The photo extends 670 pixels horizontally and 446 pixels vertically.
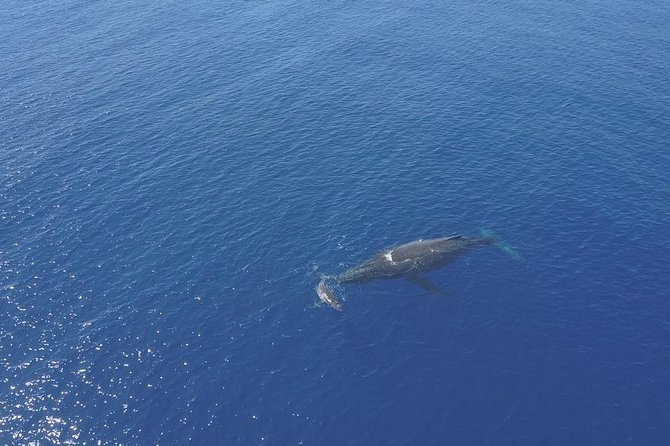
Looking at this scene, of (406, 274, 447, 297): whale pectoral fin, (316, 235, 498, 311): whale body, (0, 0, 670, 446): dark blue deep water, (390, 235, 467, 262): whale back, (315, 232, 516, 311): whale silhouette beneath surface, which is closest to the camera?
(0, 0, 670, 446): dark blue deep water

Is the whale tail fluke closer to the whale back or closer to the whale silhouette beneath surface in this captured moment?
the whale silhouette beneath surface

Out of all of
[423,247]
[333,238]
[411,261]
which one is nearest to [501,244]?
[423,247]

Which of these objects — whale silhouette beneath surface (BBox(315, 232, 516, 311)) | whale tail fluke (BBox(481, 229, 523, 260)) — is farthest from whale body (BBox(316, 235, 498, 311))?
whale tail fluke (BBox(481, 229, 523, 260))

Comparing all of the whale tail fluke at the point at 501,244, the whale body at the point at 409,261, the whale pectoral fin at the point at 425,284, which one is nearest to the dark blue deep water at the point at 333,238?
the whale pectoral fin at the point at 425,284

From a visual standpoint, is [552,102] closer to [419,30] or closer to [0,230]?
[419,30]

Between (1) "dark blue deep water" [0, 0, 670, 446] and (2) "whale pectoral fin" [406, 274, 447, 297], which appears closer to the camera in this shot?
(1) "dark blue deep water" [0, 0, 670, 446]

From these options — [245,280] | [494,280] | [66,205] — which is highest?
[66,205]

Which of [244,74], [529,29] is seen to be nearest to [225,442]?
[244,74]
